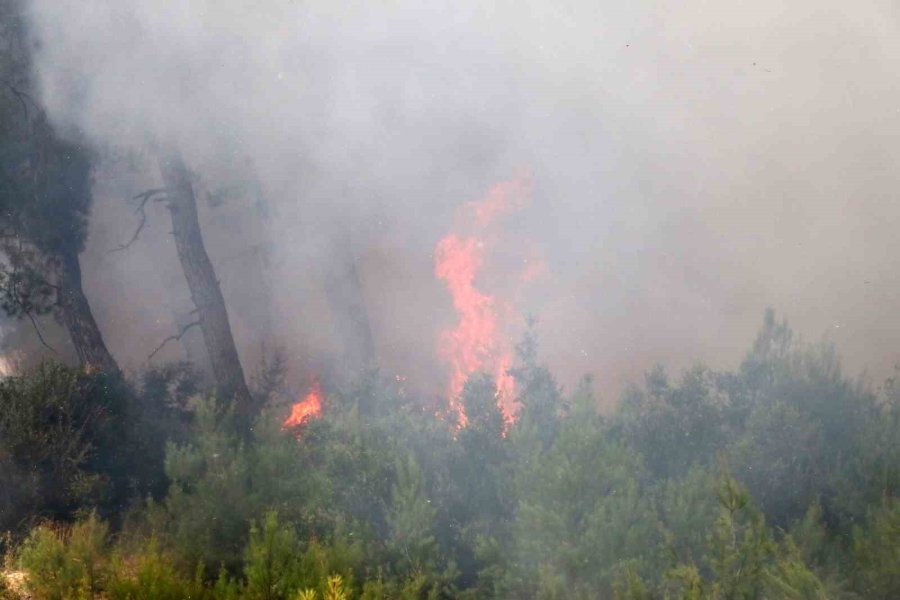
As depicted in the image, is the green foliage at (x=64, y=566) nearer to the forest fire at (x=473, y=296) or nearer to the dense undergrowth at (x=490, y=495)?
the dense undergrowth at (x=490, y=495)

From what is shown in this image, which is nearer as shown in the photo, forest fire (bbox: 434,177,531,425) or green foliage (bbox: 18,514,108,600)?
green foliage (bbox: 18,514,108,600)

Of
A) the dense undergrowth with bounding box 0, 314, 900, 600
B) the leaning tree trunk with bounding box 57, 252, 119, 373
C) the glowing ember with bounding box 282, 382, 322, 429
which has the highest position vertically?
the leaning tree trunk with bounding box 57, 252, 119, 373

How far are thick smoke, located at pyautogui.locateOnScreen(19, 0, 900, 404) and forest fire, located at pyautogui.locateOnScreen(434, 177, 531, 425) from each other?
0.57ft

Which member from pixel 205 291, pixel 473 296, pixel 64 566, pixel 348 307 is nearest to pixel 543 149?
pixel 473 296

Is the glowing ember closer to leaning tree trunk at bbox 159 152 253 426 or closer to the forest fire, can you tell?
leaning tree trunk at bbox 159 152 253 426

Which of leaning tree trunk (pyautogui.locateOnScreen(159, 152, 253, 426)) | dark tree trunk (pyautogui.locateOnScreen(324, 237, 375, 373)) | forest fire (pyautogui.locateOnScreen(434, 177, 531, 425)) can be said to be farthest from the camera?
dark tree trunk (pyautogui.locateOnScreen(324, 237, 375, 373))

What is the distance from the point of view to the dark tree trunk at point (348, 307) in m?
10.3

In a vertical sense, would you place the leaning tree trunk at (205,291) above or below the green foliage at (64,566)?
above

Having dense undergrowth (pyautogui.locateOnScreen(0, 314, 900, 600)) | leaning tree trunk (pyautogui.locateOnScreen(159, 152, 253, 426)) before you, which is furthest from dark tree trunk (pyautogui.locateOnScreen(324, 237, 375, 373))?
dense undergrowth (pyautogui.locateOnScreen(0, 314, 900, 600))

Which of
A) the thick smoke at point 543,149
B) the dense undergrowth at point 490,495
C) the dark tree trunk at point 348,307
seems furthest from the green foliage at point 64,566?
the thick smoke at point 543,149

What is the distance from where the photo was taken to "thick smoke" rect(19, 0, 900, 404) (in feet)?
26.2

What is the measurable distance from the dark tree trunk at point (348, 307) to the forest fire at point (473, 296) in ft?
2.95

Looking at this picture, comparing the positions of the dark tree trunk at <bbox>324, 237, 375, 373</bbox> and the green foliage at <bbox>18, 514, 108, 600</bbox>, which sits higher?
the dark tree trunk at <bbox>324, 237, 375, 373</bbox>

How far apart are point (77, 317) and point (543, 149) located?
5.05m
